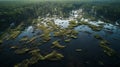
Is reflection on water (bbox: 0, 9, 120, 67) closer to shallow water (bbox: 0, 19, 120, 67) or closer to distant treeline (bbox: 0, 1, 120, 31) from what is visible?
shallow water (bbox: 0, 19, 120, 67)

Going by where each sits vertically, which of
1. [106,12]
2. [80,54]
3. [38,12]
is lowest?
[80,54]

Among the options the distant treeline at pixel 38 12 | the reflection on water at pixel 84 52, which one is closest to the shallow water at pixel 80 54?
the reflection on water at pixel 84 52

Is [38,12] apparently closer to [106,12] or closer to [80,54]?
[106,12]

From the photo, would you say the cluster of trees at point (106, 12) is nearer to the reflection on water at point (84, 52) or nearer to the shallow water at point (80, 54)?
the reflection on water at point (84, 52)

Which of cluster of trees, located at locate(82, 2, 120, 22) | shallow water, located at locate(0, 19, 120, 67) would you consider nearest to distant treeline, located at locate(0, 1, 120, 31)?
cluster of trees, located at locate(82, 2, 120, 22)

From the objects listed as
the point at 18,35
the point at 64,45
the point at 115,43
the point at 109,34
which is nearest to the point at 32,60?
the point at 64,45

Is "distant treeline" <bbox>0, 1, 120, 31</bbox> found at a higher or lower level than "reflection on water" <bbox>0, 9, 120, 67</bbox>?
higher

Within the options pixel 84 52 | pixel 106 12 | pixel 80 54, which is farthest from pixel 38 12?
pixel 80 54

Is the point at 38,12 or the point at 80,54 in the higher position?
the point at 38,12

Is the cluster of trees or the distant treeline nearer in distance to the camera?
the distant treeline

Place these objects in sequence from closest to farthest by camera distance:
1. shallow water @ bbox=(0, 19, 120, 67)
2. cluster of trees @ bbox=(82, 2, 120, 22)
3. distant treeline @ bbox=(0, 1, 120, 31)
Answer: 1. shallow water @ bbox=(0, 19, 120, 67)
2. distant treeline @ bbox=(0, 1, 120, 31)
3. cluster of trees @ bbox=(82, 2, 120, 22)

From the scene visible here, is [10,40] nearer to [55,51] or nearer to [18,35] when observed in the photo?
[18,35]
